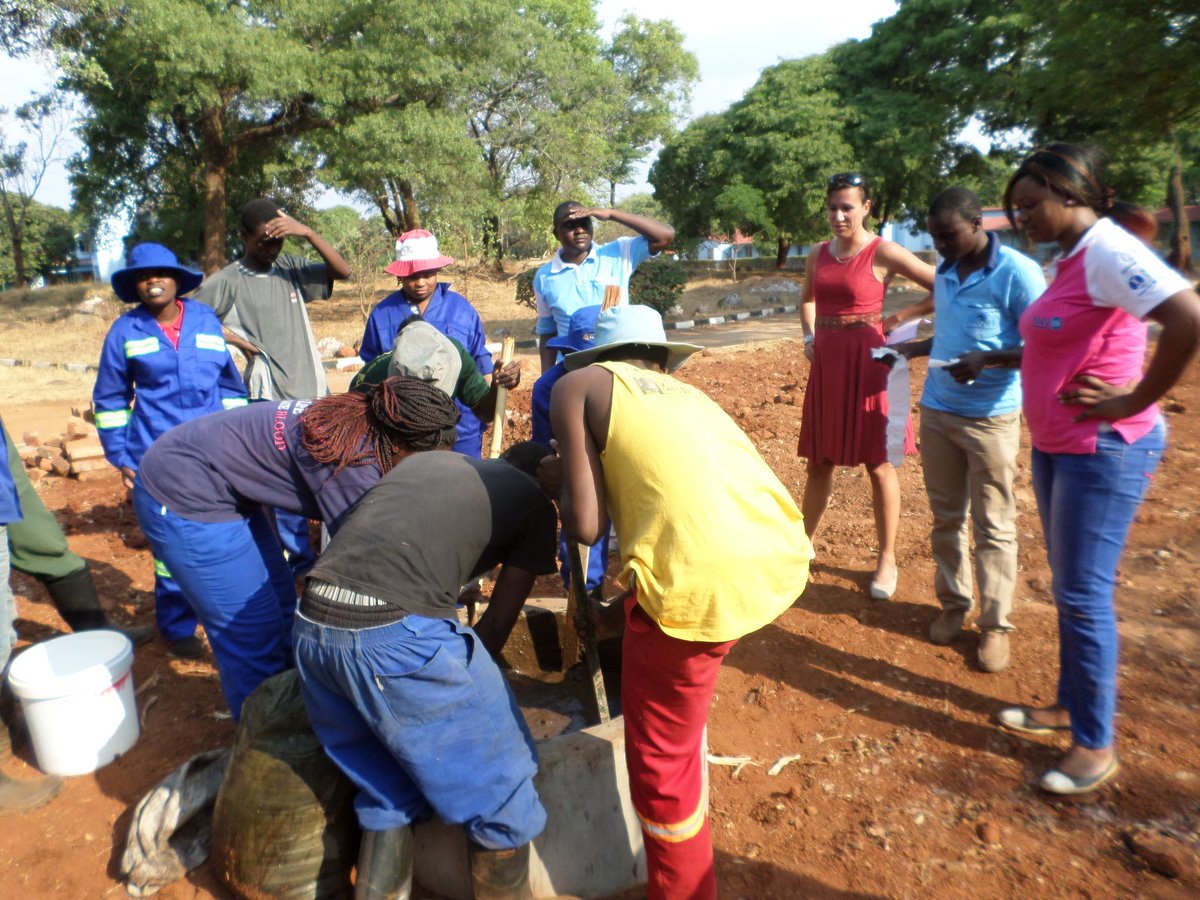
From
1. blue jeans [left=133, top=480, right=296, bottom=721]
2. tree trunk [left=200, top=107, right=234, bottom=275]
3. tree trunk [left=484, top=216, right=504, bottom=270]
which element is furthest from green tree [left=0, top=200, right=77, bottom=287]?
blue jeans [left=133, top=480, right=296, bottom=721]

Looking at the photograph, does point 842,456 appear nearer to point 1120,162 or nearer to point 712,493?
Answer: point 712,493

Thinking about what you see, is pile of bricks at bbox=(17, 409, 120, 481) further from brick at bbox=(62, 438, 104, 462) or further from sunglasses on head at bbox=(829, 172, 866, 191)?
sunglasses on head at bbox=(829, 172, 866, 191)

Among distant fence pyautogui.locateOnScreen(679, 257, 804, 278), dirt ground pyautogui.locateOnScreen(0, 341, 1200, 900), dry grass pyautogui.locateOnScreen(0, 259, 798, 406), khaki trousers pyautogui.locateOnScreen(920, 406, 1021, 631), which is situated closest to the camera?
dirt ground pyautogui.locateOnScreen(0, 341, 1200, 900)

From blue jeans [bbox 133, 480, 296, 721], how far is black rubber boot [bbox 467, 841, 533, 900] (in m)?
1.05

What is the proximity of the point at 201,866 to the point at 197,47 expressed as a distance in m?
14.6

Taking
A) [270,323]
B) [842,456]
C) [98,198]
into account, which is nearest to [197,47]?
[98,198]

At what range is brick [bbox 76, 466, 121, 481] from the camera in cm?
688

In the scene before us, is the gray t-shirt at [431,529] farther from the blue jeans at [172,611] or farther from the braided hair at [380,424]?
the blue jeans at [172,611]

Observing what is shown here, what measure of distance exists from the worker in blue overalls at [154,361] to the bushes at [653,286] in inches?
444

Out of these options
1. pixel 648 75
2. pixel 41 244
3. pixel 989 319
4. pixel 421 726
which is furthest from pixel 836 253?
pixel 41 244

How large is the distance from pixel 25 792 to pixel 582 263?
3192mm

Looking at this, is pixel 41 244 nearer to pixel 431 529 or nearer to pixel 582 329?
pixel 582 329

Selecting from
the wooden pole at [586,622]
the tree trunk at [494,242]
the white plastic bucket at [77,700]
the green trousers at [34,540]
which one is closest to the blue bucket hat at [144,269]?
the green trousers at [34,540]

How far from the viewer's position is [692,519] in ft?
6.40
